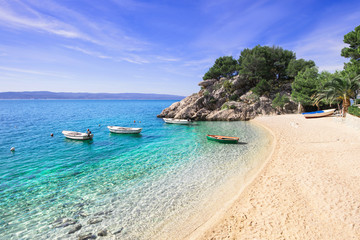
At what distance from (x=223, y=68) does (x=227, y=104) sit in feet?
80.0

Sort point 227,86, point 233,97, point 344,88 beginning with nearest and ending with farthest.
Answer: point 344,88
point 233,97
point 227,86

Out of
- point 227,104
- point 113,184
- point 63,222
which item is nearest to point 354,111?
point 227,104

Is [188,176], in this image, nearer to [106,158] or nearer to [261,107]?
[106,158]

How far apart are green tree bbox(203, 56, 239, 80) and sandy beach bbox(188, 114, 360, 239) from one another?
186ft

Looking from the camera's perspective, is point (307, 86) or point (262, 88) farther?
point (262, 88)

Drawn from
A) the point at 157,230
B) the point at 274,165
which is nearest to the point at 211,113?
the point at 274,165

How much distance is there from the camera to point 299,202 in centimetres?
983

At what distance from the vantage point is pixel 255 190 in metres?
11.8

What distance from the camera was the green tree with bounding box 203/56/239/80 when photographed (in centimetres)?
6906

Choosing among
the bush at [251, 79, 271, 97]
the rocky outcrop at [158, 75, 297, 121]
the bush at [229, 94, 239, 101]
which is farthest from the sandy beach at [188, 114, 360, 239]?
the bush at [229, 94, 239, 101]

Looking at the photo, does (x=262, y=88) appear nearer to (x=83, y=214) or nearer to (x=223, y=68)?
(x=223, y=68)

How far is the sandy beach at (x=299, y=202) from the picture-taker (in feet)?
26.0

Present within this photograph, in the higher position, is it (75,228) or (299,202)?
(299,202)

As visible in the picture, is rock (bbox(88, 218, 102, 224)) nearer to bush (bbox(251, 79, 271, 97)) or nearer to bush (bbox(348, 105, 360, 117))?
bush (bbox(348, 105, 360, 117))
